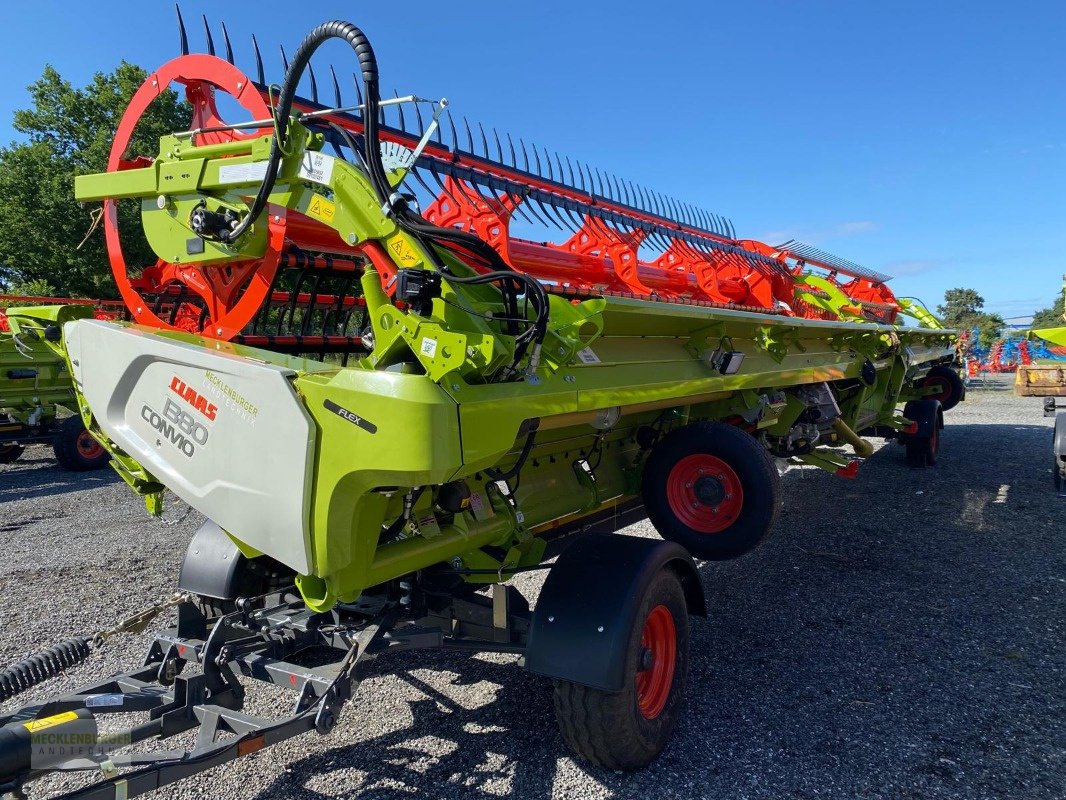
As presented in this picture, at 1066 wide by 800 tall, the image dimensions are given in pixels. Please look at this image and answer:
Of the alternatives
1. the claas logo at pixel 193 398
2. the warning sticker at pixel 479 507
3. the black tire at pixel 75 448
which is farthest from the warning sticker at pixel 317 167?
the black tire at pixel 75 448

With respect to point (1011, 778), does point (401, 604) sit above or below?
above

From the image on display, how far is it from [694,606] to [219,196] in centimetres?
262

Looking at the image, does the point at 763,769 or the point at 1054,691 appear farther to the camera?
the point at 1054,691

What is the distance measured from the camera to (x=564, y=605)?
105 inches

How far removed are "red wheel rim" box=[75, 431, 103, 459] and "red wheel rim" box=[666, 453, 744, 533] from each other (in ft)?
29.5

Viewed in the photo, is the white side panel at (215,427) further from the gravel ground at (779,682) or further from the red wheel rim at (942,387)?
the red wheel rim at (942,387)

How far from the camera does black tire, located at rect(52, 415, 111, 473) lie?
9.48 meters

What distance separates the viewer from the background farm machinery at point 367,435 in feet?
6.86

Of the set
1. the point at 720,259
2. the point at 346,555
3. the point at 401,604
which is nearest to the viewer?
the point at 346,555

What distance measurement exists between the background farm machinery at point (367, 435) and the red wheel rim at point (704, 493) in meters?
0.01

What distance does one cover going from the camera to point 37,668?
252 cm

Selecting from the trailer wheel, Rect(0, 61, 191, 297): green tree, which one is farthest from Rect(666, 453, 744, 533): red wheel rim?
Rect(0, 61, 191, 297): green tree

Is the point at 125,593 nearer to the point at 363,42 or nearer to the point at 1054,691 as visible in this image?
the point at 363,42

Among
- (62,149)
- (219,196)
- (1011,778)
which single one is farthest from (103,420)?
(62,149)
